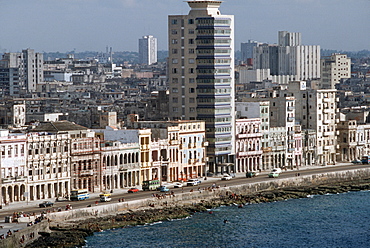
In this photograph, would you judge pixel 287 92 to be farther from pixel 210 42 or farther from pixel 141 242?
pixel 141 242

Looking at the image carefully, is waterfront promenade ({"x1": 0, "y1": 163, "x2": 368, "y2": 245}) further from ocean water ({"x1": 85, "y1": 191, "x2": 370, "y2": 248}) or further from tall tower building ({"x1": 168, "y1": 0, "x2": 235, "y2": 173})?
ocean water ({"x1": 85, "y1": 191, "x2": 370, "y2": 248})

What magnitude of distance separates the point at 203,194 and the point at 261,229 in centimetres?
1785

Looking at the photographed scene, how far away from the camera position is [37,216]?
122 metres

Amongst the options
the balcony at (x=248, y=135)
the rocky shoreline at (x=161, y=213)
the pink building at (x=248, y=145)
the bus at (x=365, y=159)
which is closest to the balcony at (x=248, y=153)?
the pink building at (x=248, y=145)

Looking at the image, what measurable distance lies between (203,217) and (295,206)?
18558 millimetres

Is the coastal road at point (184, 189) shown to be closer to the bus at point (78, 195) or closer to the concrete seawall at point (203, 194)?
the bus at point (78, 195)

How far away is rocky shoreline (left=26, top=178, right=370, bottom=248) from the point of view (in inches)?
4584

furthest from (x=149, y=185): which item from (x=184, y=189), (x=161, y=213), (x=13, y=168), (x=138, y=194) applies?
(x=13, y=168)

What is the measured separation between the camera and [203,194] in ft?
488

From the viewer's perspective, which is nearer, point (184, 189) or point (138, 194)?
point (138, 194)

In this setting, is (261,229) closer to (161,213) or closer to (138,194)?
(161,213)

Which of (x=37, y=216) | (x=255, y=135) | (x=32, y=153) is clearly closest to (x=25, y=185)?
(x=32, y=153)

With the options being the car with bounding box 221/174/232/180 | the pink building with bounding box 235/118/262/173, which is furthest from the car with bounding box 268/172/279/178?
the pink building with bounding box 235/118/262/173

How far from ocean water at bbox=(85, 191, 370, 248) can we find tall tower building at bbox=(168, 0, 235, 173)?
68.1ft
